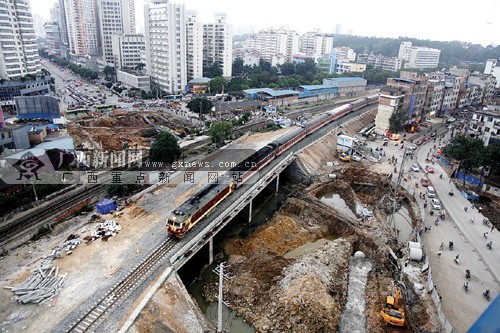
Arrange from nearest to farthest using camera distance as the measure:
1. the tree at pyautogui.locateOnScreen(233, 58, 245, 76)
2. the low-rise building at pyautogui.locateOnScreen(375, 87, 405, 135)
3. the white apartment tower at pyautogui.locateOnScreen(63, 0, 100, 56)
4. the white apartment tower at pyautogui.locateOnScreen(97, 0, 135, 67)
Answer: the low-rise building at pyautogui.locateOnScreen(375, 87, 405, 135)
the tree at pyautogui.locateOnScreen(233, 58, 245, 76)
the white apartment tower at pyautogui.locateOnScreen(97, 0, 135, 67)
the white apartment tower at pyautogui.locateOnScreen(63, 0, 100, 56)

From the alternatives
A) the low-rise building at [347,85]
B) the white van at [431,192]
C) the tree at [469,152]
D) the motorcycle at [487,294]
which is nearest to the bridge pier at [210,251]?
the motorcycle at [487,294]

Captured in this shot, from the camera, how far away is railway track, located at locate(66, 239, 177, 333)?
21.2 metres

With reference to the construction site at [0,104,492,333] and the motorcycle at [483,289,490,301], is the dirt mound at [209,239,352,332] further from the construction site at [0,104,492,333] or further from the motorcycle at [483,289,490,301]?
the motorcycle at [483,289,490,301]

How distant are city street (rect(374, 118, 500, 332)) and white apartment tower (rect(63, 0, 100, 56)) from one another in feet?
545

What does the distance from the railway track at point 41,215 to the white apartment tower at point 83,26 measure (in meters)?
148

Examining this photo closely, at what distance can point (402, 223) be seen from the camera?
139 ft

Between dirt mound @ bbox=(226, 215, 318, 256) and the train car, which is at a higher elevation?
the train car

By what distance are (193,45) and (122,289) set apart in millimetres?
98171

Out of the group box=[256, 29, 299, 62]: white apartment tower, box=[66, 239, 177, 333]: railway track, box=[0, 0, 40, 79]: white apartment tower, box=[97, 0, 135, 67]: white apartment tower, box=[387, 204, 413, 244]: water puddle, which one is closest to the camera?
box=[66, 239, 177, 333]: railway track

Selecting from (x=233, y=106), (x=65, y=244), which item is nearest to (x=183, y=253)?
(x=65, y=244)

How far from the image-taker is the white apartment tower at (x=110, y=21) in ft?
465

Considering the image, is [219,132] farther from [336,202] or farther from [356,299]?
[356,299]

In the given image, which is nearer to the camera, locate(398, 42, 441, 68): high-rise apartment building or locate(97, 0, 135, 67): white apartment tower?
locate(97, 0, 135, 67): white apartment tower

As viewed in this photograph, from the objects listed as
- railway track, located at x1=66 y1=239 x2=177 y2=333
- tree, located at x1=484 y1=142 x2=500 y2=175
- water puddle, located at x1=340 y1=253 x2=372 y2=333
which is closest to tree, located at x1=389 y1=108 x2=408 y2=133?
tree, located at x1=484 y1=142 x2=500 y2=175
